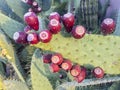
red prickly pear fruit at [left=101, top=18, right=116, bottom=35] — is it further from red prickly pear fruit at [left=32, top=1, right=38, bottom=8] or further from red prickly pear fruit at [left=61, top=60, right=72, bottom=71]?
red prickly pear fruit at [left=32, top=1, right=38, bottom=8]

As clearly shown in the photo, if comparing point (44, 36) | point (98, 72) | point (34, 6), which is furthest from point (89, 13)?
point (44, 36)

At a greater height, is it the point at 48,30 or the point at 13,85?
the point at 48,30

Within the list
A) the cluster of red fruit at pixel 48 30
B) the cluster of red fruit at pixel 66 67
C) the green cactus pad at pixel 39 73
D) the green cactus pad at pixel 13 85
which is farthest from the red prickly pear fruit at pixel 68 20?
the green cactus pad at pixel 13 85

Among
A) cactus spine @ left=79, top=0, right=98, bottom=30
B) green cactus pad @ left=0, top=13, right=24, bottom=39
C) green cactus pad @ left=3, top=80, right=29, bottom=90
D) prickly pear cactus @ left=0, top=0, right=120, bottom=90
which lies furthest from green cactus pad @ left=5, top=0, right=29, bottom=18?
green cactus pad @ left=3, top=80, right=29, bottom=90

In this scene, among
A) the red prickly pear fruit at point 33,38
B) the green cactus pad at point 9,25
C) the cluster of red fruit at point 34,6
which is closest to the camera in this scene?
the red prickly pear fruit at point 33,38

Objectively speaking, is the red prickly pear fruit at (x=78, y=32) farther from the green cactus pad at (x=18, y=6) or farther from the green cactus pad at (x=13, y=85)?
the green cactus pad at (x=18, y=6)

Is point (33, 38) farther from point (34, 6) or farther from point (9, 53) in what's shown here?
point (34, 6)
